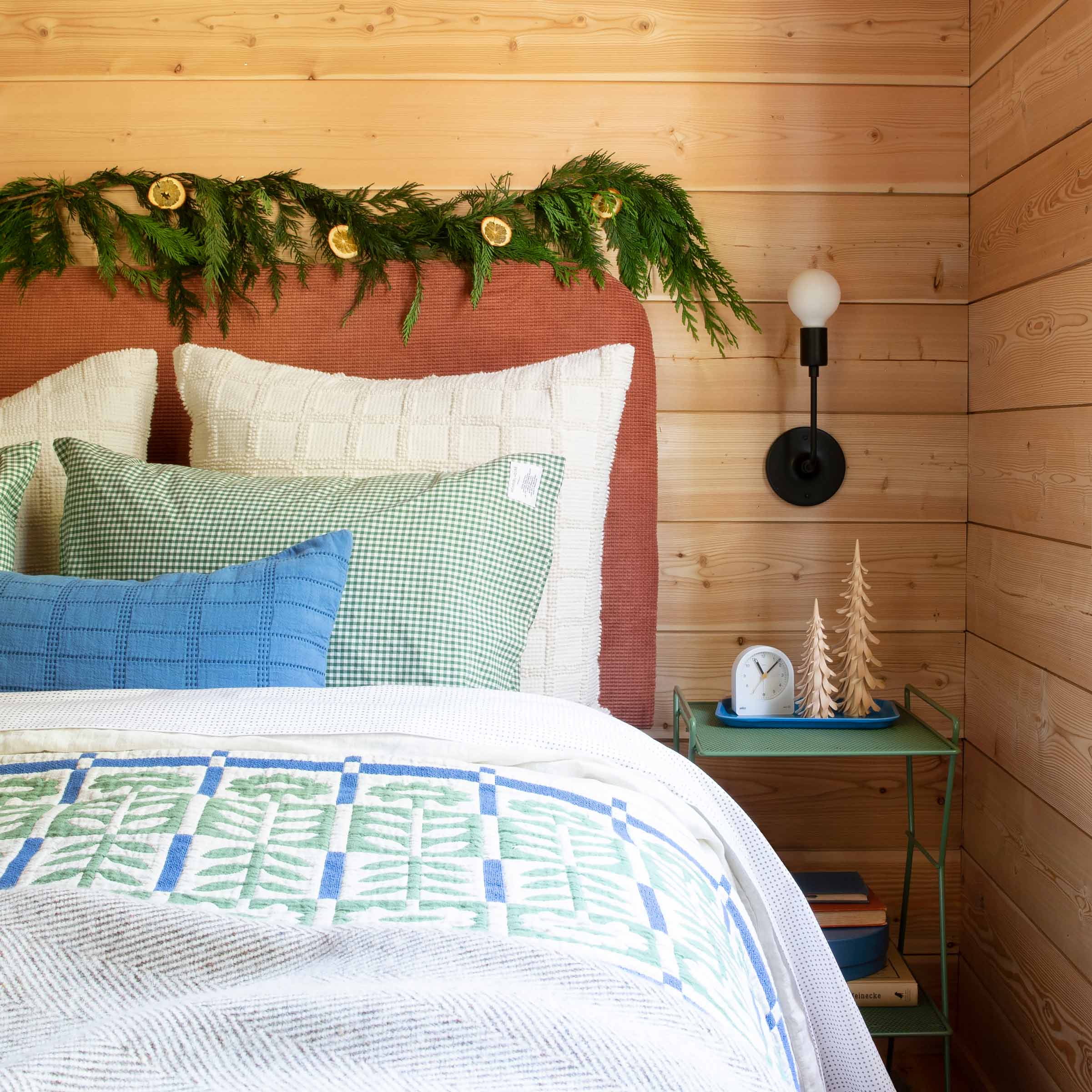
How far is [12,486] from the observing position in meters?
1.31

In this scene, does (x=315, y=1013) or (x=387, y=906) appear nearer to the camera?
(x=315, y=1013)

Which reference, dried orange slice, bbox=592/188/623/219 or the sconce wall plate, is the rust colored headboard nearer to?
dried orange slice, bbox=592/188/623/219

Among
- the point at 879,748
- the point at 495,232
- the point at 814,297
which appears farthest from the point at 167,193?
the point at 879,748

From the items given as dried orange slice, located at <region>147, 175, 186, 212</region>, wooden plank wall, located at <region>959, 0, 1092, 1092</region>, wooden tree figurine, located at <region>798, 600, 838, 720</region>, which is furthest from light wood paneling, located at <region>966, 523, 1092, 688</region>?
dried orange slice, located at <region>147, 175, 186, 212</region>

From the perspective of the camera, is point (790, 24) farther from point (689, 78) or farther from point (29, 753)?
point (29, 753)

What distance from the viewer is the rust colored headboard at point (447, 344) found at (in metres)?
1.71

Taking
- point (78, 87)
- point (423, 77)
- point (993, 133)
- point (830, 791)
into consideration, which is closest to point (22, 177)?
point (78, 87)

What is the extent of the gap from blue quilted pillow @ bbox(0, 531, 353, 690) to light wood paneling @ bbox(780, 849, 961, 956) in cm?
121

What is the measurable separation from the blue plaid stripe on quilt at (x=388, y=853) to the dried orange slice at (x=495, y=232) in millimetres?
1110

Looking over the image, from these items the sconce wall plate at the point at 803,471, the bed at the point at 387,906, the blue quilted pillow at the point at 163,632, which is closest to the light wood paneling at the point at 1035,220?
the sconce wall plate at the point at 803,471

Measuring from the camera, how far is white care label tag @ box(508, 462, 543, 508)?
1.32 metres

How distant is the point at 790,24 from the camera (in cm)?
179

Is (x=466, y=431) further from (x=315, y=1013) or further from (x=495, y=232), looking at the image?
(x=315, y=1013)

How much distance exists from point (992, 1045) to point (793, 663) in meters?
0.76
